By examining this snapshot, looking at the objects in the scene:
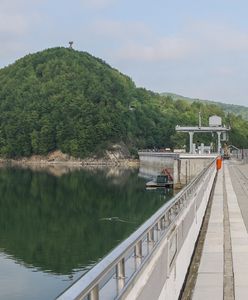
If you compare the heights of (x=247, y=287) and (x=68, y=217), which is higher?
(x=247, y=287)

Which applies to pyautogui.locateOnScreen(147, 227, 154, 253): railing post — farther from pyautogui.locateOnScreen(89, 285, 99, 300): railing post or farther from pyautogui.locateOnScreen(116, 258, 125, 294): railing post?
pyautogui.locateOnScreen(89, 285, 99, 300): railing post

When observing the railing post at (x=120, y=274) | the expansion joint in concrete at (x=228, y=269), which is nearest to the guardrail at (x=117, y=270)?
the railing post at (x=120, y=274)

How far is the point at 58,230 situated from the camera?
177 ft

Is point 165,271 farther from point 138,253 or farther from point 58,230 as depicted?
point 58,230

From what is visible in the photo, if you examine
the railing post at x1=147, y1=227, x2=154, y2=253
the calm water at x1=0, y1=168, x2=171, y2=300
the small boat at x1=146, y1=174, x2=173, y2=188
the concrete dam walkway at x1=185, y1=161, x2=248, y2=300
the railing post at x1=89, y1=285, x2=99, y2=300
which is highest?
the railing post at x1=89, y1=285, x2=99, y2=300

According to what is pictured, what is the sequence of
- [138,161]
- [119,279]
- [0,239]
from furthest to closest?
[138,161]
[0,239]
[119,279]

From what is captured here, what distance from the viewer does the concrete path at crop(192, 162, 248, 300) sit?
30.3ft

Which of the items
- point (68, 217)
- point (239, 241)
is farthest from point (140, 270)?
point (68, 217)

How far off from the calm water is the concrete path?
43.9 ft

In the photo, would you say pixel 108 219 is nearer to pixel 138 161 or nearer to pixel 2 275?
pixel 2 275

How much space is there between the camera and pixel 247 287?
938cm

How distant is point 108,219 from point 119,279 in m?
53.8

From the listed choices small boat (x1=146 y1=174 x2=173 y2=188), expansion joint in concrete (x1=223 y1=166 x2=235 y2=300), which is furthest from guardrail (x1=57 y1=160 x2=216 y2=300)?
small boat (x1=146 y1=174 x2=173 y2=188)

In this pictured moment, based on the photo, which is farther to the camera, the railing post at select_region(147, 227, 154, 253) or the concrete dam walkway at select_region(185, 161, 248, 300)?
the concrete dam walkway at select_region(185, 161, 248, 300)
